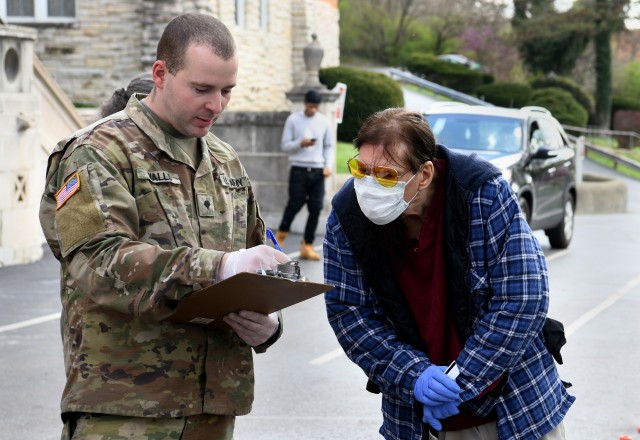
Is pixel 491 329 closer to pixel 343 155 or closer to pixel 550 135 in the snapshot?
pixel 550 135

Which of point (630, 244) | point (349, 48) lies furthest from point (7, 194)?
point (349, 48)

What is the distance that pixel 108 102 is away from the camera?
4637 millimetres

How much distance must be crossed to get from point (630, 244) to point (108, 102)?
1375 centimetres

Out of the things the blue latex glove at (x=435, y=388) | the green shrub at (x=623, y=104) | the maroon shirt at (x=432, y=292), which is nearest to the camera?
the blue latex glove at (x=435, y=388)

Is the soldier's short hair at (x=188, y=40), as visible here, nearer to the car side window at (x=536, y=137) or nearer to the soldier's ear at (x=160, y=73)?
the soldier's ear at (x=160, y=73)

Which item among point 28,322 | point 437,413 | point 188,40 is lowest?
point 28,322

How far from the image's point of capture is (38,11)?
27656mm

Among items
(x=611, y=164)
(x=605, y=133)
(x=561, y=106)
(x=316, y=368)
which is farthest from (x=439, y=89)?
(x=316, y=368)

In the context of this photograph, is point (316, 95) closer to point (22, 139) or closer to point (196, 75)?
point (22, 139)

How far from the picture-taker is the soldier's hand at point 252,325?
321cm

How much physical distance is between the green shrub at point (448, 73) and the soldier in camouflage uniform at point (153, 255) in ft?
156

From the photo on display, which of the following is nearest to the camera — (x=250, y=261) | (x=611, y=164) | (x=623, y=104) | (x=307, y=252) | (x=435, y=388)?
(x=250, y=261)

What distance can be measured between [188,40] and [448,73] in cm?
4946

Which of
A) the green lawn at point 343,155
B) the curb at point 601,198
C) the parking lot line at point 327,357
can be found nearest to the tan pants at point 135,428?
the parking lot line at point 327,357
